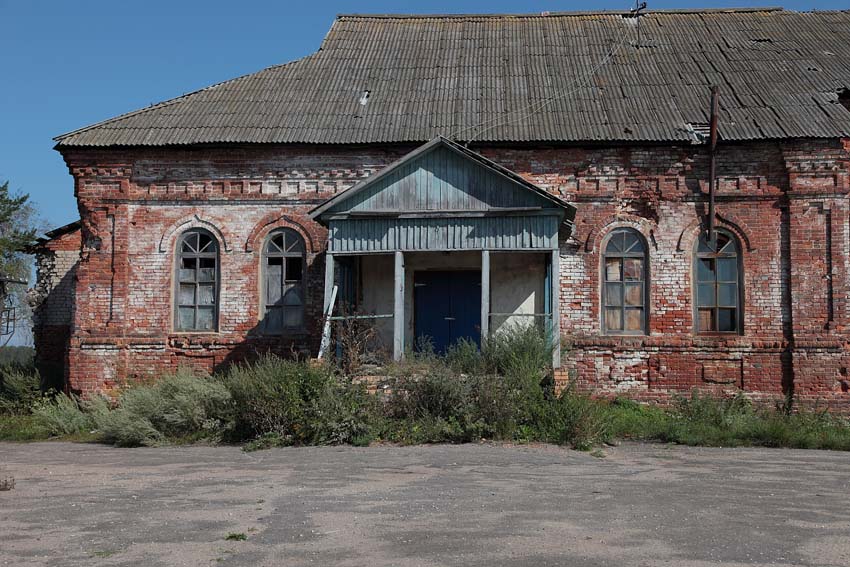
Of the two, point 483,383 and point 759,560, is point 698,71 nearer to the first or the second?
point 483,383

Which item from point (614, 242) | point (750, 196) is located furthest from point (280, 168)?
point (750, 196)

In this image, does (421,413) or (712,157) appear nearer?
(421,413)

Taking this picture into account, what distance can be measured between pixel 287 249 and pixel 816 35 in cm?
1230

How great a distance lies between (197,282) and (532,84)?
773 centimetres

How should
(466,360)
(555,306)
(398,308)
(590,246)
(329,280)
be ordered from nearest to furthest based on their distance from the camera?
(466,360), (555,306), (398,308), (329,280), (590,246)

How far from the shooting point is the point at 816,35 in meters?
18.7

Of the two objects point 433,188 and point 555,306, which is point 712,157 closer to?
point 555,306

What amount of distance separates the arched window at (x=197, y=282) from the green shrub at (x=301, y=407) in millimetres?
4244

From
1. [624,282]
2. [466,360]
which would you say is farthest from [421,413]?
[624,282]

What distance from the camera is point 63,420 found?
45.8 feet

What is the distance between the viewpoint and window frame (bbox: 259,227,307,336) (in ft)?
52.4

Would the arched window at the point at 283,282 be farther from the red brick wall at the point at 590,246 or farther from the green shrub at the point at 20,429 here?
the green shrub at the point at 20,429

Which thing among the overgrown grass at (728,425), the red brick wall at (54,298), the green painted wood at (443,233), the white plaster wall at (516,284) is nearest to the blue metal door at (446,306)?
the white plaster wall at (516,284)

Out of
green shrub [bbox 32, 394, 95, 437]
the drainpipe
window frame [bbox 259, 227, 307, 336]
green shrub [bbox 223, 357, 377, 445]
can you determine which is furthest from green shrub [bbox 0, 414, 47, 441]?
the drainpipe
